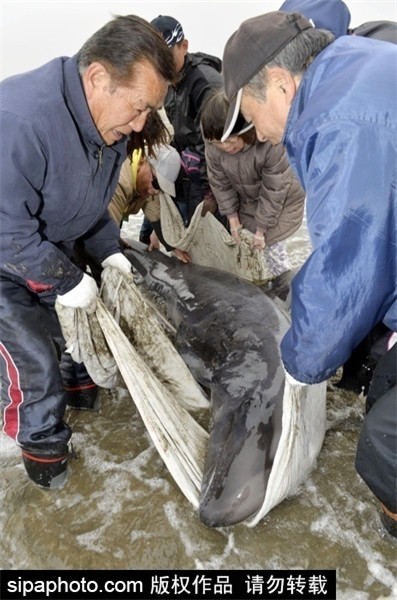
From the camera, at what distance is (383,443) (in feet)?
7.38

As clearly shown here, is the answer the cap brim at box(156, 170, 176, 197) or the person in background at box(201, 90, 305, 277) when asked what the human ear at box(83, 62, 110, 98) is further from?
the cap brim at box(156, 170, 176, 197)

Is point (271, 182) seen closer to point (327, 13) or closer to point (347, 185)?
point (327, 13)

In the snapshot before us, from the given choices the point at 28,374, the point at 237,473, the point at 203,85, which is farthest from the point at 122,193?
the point at 237,473

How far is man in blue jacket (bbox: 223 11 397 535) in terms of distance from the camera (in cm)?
171

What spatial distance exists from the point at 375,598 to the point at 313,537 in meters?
0.42

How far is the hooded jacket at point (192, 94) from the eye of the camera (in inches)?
179

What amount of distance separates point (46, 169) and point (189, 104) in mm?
2490

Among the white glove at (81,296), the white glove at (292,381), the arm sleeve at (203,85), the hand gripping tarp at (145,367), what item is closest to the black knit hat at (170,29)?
the arm sleeve at (203,85)

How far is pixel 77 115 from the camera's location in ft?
8.64

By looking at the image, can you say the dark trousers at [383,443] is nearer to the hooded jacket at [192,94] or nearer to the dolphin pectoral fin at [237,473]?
the dolphin pectoral fin at [237,473]

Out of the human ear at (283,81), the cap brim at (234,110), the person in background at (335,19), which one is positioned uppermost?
the person in background at (335,19)

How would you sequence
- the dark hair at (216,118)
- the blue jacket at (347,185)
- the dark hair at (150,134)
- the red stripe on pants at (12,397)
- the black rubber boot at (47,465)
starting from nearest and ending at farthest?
the blue jacket at (347,185) < the red stripe on pants at (12,397) < the black rubber boot at (47,465) < the dark hair at (150,134) < the dark hair at (216,118)

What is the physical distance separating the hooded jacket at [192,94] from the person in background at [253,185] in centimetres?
42

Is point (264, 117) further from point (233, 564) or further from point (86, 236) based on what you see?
point (233, 564)
